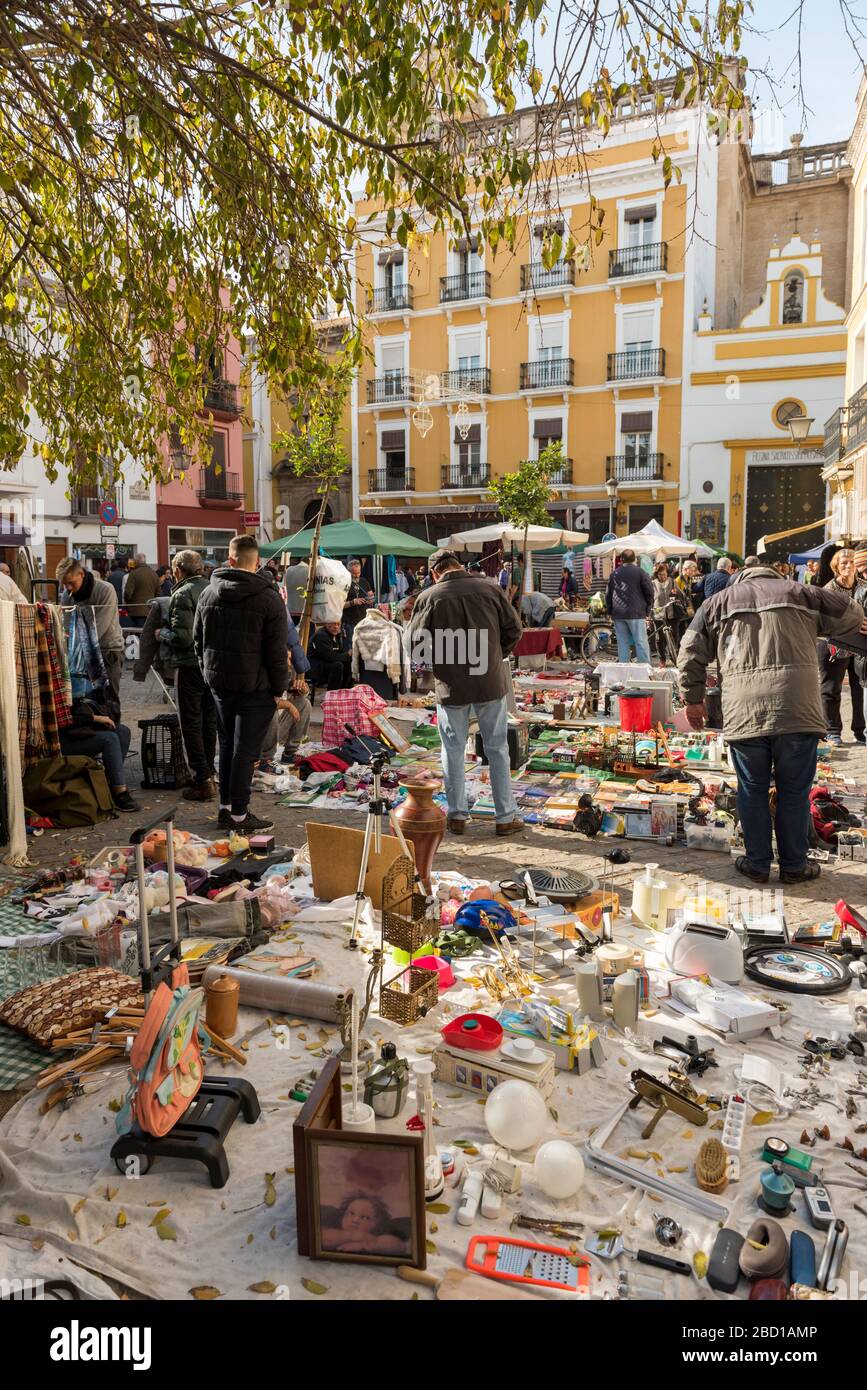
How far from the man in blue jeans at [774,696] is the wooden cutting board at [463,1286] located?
3227 millimetres

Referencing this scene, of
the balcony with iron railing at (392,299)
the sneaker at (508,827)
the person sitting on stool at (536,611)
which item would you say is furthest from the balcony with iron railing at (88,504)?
the sneaker at (508,827)

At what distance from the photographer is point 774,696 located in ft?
15.5

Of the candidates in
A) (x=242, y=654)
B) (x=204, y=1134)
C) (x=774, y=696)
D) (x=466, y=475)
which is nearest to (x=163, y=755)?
(x=242, y=654)

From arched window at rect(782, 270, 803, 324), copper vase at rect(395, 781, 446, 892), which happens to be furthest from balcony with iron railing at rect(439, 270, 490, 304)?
copper vase at rect(395, 781, 446, 892)

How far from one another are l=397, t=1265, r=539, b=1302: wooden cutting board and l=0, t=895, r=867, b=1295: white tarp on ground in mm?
38

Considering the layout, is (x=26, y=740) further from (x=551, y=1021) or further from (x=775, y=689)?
(x=775, y=689)

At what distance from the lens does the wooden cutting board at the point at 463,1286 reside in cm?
218

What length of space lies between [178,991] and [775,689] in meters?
3.40

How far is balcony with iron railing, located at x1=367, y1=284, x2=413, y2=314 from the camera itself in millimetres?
29234

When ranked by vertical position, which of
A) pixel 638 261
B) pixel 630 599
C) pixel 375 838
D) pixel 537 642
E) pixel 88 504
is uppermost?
pixel 638 261

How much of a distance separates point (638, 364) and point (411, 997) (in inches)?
1003

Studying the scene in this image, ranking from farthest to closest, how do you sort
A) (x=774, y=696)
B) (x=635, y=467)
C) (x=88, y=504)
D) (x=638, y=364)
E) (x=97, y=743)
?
(x=635, y=467) < (x=638, y=364) < (x=88, y=504) < (x=97, y=743) < (x=774, y=696)

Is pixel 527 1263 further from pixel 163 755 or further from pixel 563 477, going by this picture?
pixel 563 477

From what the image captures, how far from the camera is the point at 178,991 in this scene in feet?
8.83
